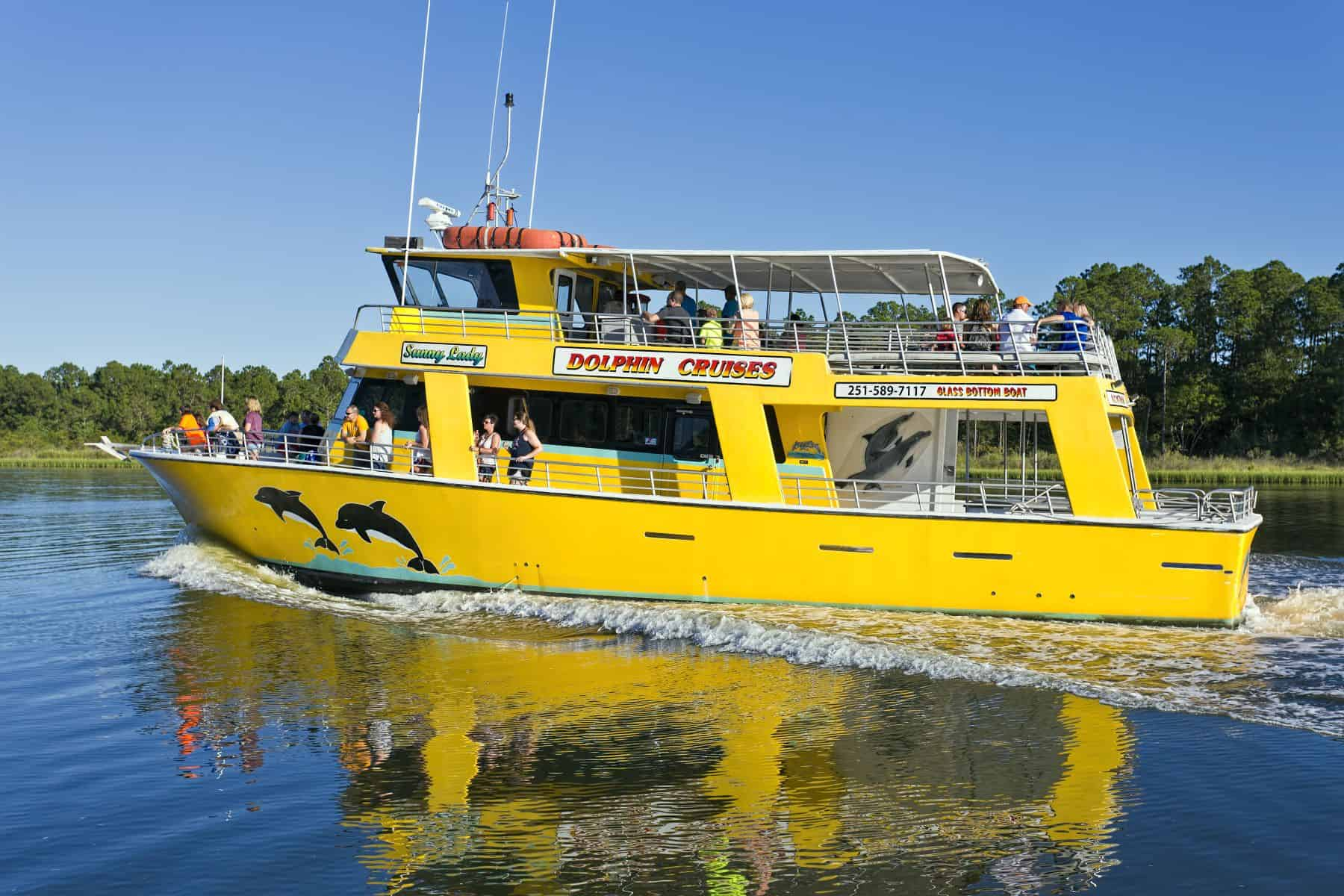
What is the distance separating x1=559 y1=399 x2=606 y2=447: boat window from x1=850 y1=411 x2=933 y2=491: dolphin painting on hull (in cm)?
329

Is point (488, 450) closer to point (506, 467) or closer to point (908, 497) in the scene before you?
point (506, 467)

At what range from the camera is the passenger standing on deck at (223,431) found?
1347 cm

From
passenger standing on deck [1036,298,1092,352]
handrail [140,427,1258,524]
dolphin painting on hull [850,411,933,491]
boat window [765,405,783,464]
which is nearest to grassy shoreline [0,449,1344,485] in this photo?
dolphin painting on hull [850,411,933,491]

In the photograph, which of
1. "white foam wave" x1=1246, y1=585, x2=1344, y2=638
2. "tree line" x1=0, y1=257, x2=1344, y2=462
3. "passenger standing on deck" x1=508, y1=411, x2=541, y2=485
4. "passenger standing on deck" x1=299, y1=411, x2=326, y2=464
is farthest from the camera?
"tree line" x1=0, y1=257, x2=1344, y2=462

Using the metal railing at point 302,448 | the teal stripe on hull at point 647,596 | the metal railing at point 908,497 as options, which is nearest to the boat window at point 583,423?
the metal railing at point 302,448

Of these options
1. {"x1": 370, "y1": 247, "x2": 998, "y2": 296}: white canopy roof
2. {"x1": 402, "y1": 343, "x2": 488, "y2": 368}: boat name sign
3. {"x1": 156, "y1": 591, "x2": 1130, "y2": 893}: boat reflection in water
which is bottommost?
{"x1": 156, "y1": 591, "x2": 1130, "y2": 893}: boat reflection in water

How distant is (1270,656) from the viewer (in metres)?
9.84

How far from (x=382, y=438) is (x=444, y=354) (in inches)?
51.5

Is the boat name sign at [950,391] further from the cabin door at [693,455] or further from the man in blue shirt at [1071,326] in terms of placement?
the cabin door at [693,455]

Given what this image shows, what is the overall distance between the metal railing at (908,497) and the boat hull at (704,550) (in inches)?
17.3

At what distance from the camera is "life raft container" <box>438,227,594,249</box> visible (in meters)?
13.4

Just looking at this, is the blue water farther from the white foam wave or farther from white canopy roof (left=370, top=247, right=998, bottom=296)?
white canopy roof (left=370, top=247, right=998, bottom=296)

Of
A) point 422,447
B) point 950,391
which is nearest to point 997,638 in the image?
point 950,391

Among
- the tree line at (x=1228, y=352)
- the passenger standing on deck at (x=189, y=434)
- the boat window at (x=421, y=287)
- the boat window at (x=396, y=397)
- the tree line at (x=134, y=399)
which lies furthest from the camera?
the tree line at (x=134, y=399)
